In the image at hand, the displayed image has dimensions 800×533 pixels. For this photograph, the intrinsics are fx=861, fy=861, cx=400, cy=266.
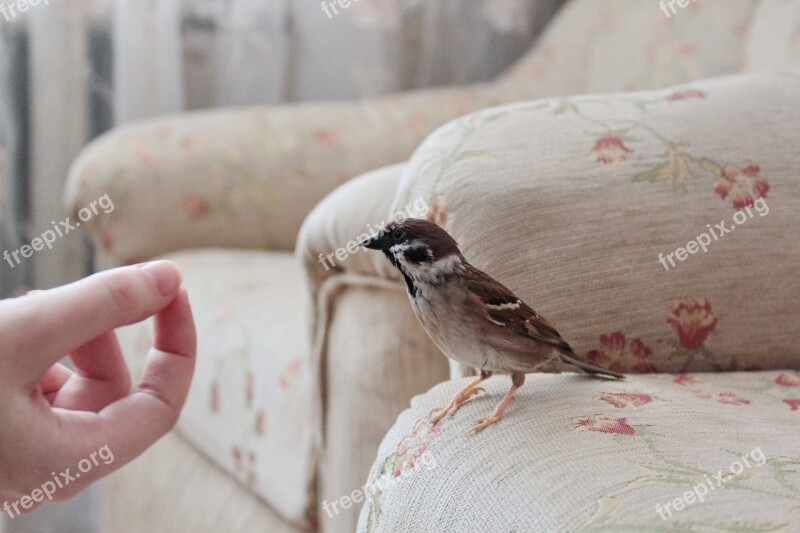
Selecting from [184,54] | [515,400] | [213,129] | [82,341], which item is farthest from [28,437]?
[184,54]

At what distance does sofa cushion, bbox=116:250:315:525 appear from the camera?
1115 mm

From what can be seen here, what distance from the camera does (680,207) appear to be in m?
0.78

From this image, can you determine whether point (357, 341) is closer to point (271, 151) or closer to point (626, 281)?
point (626, 281)

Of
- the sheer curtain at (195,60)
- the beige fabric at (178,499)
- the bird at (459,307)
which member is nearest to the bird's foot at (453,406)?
the bird at (459,307)

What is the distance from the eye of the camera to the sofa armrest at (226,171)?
61.8 inches

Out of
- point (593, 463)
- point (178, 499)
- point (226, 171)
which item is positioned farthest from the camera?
point (226, 171)

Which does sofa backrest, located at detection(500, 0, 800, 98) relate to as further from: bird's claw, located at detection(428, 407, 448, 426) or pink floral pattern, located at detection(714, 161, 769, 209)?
bird's claw, located at detection(428, 407, 448, 426)

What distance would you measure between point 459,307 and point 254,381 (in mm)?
646

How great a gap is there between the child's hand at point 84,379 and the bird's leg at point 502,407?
0.78 feet

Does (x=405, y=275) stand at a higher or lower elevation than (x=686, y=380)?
higher

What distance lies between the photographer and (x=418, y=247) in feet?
2.01

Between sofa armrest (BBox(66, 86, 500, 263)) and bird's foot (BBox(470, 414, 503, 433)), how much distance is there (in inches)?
43.8

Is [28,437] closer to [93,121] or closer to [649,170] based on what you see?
[649,170]

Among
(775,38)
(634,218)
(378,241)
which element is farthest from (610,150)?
(775,38)
